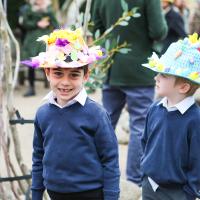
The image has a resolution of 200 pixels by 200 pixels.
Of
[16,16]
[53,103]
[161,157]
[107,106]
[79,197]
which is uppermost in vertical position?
[53,103]

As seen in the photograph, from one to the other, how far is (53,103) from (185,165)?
0.75m

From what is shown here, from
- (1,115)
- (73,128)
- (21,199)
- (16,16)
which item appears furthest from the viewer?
(16,16)

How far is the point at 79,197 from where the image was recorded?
3.01 metres

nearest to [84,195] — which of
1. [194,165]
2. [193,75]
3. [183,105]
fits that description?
[194,165]

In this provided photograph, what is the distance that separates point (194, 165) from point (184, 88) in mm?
397

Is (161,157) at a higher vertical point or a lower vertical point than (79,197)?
higher

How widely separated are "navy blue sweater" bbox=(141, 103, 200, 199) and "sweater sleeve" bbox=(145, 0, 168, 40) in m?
1.66

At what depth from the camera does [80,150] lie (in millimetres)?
2934

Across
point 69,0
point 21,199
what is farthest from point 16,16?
point 21,199

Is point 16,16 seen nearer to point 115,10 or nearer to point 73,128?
point 115,10

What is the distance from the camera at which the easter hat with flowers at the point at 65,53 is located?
288 centimetres

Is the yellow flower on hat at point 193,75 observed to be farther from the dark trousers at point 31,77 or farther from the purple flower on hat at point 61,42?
the dark trousers at point 31,77

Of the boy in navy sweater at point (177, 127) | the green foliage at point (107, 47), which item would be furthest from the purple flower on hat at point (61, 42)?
the green foliage at point (107, 47)

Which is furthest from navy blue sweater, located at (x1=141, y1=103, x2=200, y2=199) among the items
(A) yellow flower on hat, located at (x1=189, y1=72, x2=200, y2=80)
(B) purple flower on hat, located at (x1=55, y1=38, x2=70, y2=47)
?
(B) purple flower on hat, located at (x1=55, y1=38, x2=70, y2=47)
